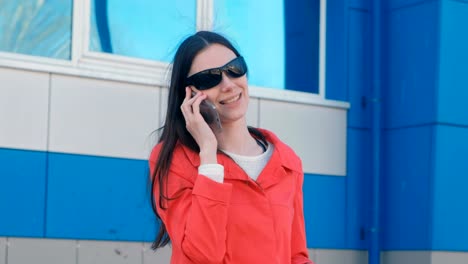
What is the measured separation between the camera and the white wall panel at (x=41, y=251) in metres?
5.58

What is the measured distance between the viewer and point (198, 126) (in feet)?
11.2

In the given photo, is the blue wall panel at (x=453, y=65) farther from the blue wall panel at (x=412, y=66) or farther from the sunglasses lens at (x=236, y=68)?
the sunglasses lens at (x=236, y=68)

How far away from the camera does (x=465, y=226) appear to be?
6.92 metres

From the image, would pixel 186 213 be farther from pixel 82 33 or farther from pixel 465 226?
pixel 465 226

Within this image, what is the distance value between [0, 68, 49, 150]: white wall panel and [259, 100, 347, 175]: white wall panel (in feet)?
5.29

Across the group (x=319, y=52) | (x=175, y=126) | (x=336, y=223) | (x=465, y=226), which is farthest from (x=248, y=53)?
(x=175, y=126)

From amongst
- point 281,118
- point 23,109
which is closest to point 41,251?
point 23,109

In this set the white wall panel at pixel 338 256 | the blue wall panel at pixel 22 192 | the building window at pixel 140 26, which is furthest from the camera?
the white wall panel at pixel 338 256

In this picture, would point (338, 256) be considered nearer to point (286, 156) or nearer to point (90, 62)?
point (90, 62)

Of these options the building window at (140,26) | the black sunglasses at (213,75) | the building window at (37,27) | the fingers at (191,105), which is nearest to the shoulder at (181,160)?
the fingers at (191,105)

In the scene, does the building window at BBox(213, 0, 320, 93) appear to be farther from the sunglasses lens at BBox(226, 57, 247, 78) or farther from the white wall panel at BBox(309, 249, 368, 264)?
the sunglasses lens at BBox(226, 57, 247, 78)

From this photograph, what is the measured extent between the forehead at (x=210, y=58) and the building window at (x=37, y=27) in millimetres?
2516

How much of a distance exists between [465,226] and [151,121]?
2.28 metres

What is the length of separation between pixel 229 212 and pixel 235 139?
32 centimetres
